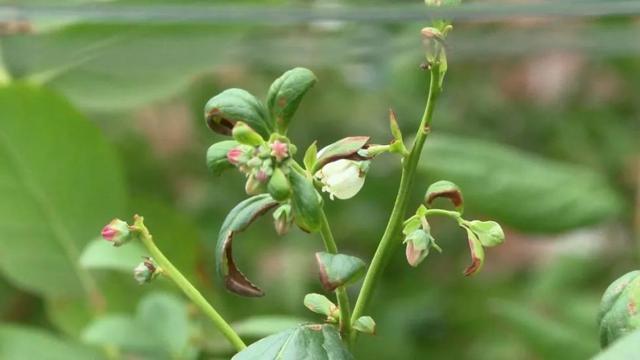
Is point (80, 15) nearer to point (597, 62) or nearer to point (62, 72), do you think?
point (62, 72)

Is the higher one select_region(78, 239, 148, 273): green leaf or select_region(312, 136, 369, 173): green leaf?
select_region(312, 136, 369, 173): green leaf

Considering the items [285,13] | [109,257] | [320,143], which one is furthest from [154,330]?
[320,143]

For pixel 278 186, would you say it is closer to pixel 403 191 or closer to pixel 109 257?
pixel 403 191

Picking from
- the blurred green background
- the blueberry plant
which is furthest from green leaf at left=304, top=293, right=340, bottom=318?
the blurred green background

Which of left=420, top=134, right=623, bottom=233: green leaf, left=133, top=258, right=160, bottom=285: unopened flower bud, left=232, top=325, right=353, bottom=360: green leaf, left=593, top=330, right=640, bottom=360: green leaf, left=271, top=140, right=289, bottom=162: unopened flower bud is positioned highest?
left=271, top=140, right=289, bottom=162: unopened flower bud

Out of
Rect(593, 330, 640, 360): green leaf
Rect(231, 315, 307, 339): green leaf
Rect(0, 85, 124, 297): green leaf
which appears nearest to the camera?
Rect(593, 330, 640, 360): green leaf

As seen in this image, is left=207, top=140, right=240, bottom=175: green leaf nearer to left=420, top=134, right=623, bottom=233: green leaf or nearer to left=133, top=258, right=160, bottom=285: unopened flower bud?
left=133, top=258, right=160, bottom=285: unopened flower bud

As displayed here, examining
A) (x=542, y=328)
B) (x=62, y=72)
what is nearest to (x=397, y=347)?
(x=542, y=328)
